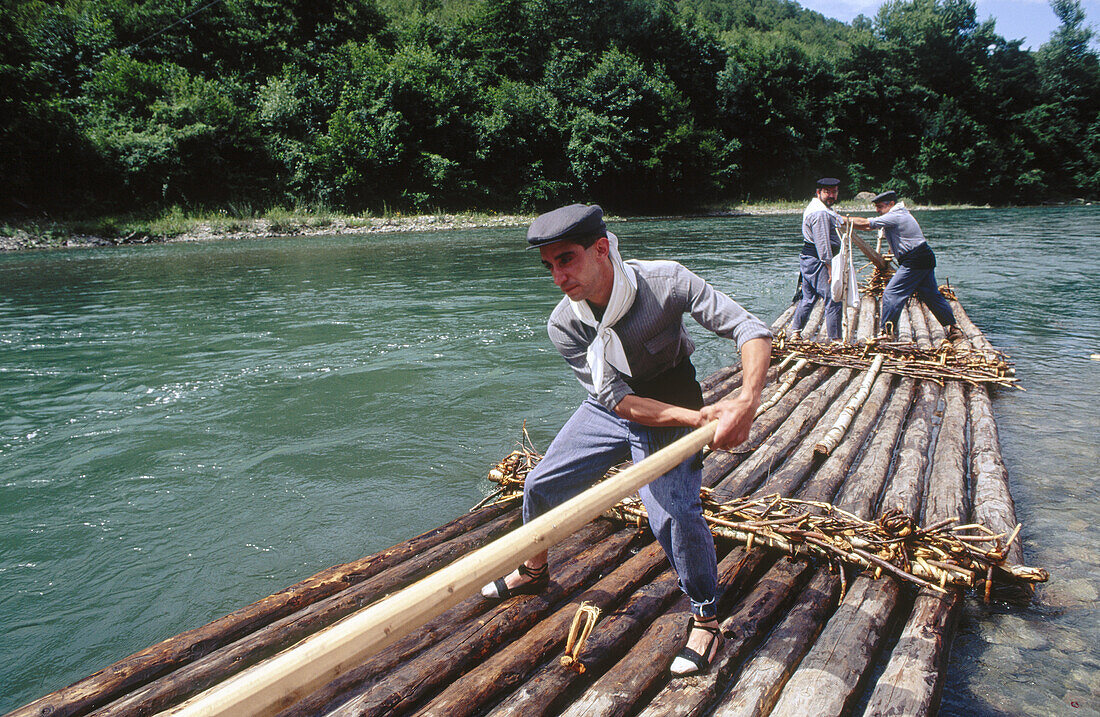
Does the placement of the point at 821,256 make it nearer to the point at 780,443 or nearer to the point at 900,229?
the point at 900,229

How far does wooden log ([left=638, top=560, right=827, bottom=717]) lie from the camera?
7.48ft

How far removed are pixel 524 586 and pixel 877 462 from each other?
278 centimetres

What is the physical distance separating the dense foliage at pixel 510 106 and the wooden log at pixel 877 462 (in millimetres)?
31602

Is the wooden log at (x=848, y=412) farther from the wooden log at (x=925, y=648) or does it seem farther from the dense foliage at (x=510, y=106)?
the dense foliage at (x=510, y=106)

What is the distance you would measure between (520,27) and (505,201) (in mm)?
20013

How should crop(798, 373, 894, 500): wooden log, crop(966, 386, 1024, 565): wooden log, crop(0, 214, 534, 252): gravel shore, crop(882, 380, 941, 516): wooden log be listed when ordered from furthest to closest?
crop(0, 214, 534, 252): gravel shore
crop(798, 373, 894, 500): wooden log
crop(882, 380, 941, 516): wooden log
crop(966, 386, 1024, 565): wooden log

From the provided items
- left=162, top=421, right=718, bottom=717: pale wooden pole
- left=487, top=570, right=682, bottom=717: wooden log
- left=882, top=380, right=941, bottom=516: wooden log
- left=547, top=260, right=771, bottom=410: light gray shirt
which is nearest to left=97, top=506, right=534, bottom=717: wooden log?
left=487, top=570, right=682, bottom=717: wooden log

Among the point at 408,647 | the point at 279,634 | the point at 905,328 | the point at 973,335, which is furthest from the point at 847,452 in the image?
the point at 905,328

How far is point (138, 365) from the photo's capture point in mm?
8586

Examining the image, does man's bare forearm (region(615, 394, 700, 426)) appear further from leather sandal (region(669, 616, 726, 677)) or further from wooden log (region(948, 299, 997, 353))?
wooden log (region(948, 299, 997, 353))

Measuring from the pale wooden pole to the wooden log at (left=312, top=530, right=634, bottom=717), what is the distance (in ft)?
3.15

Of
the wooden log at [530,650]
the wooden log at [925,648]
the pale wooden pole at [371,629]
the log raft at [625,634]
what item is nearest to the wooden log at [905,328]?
the log raft at [625,634]

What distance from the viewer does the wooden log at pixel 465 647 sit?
229cm

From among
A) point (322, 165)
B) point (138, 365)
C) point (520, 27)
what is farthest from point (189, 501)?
point (520, 27)
